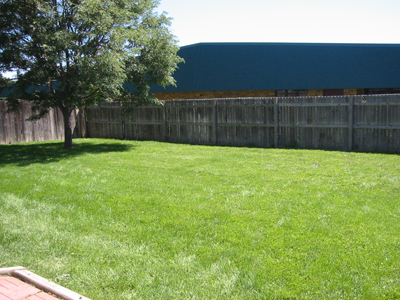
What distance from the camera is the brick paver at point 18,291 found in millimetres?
3406

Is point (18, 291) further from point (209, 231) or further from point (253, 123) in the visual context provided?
point (253, 123)

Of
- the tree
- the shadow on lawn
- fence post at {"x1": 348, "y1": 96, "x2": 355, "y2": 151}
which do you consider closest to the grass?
the shadow on lawn

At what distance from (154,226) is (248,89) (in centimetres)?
1777

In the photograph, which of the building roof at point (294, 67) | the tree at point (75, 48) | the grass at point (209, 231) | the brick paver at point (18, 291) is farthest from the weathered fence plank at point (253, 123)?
the brick paver at point (18, 291)

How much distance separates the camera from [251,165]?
32.3 feet

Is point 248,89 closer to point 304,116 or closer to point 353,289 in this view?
point 304,116

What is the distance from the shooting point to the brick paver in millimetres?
3406

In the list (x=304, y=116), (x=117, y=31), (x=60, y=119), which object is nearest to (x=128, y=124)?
(x=60, y=119)

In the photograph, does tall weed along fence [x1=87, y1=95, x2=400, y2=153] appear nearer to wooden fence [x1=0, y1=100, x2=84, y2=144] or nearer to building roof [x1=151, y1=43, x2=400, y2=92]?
wooden fence [x1=0, y1=100, x2=84, y2=144]

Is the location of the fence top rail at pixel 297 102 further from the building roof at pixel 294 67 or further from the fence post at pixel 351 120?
the building roof at pixel 294 67

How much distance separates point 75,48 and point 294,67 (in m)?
13.9

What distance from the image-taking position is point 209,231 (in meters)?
4.95

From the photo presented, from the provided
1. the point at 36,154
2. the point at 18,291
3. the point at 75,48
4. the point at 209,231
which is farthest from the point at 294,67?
the point at 18,291

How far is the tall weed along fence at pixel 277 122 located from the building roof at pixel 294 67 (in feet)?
19.4
